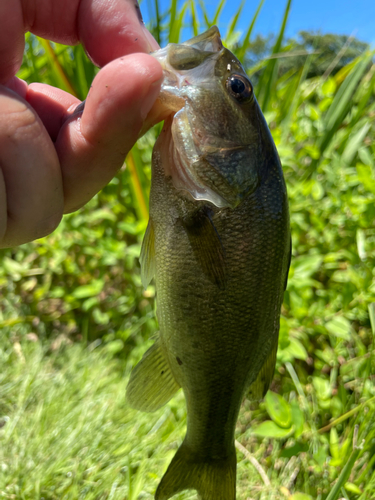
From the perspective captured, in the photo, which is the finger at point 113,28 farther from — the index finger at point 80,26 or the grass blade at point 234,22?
the grass blade at point 234,22

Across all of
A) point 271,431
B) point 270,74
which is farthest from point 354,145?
point 271,431

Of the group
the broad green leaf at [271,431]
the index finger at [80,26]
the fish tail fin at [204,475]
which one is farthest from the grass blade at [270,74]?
the fish tail fin at [204,475]

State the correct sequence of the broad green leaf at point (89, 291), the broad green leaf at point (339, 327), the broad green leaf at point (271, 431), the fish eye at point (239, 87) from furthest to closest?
the broad green leaf at point (89, 291), the broad green leaf at point (339, 327), the broad green leaf at point (271, 431), the fish eye at point (239, 87)

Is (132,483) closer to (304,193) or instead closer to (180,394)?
(180,394)

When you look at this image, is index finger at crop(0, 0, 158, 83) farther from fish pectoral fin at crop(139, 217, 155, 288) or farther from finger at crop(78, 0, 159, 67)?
fish pectoral fin at crop(139, 217, 155, 288)

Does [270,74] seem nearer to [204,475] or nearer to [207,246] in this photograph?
[207,246]
